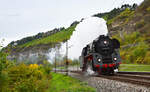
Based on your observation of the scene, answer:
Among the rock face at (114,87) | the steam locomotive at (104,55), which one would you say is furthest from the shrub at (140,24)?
the rock face at (114,87)

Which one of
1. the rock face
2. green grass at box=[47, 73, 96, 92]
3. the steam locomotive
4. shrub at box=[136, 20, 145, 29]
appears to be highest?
shrub at box=[136, 20, 145, 29]

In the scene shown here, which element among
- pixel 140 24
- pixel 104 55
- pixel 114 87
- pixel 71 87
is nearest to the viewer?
pixel 114 87

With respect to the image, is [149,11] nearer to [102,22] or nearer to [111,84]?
[102,22]

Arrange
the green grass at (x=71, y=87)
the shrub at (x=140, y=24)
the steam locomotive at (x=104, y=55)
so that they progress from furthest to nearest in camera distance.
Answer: the shrub at (x=140, y=24)
the steam locomotive at (x=104, y=55)
the green grass at (x=71, y=87)

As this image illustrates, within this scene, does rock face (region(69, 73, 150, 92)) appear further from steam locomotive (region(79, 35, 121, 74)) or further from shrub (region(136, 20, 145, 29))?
shrub (region(136, 20, 145, 29))

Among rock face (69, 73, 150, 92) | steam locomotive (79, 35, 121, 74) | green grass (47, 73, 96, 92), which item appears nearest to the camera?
rock face (69, 73, 150, 92)

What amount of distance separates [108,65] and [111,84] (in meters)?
8.35

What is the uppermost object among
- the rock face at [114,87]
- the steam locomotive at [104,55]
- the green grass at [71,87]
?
the steam locomotive at [104,55]

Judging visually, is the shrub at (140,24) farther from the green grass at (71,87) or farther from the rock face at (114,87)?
the rock face at (114,87)

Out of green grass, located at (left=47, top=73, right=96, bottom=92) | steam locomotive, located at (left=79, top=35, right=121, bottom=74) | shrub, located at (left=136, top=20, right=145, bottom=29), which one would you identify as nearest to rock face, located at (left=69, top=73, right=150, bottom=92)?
green grass, located at (left=47, top=73, right=96, bottom=92)

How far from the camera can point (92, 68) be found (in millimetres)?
23375

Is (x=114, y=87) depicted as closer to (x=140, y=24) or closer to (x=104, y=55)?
(x=104, y=55)

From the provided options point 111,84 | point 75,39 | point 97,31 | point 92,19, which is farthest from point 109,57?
point 75,39

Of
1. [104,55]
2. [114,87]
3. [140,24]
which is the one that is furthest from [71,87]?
[140,24]
